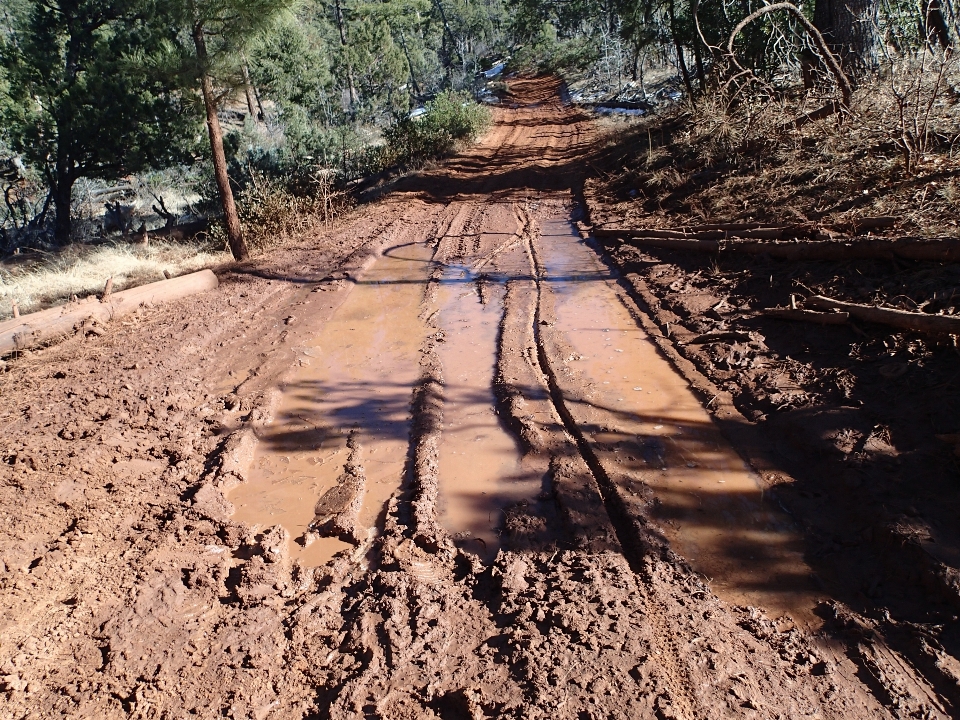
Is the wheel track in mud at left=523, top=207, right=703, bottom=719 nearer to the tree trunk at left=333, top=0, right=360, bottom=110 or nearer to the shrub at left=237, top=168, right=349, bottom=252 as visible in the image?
the shrub at left=237, top=168, right=349, bottom=252

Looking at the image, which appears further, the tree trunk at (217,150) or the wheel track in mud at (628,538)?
the tree trunk at (217,150)

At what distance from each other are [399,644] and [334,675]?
0.30m

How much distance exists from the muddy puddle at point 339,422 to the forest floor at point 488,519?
3cm

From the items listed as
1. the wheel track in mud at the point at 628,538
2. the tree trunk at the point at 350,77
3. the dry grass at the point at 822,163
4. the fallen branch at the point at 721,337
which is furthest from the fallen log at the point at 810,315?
the tree trunk at the point at 350,77

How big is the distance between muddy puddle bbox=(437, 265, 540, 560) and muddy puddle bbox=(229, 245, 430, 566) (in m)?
0.34

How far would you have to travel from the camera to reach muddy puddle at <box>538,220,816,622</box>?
10.2ft

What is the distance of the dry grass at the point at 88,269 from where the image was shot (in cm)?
1052

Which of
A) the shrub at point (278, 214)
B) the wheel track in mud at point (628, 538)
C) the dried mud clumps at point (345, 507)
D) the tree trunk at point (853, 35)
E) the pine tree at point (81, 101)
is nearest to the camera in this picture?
the wheel track in mud at point (628, 538)

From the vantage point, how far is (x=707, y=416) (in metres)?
4.58

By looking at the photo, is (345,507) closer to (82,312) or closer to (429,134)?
(82,312)

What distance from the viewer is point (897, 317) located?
4.63 m

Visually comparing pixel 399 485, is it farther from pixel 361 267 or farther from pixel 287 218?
pixel 287 218

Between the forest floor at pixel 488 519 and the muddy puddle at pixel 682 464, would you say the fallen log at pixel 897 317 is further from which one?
the muddy puddle at pixel 682 464

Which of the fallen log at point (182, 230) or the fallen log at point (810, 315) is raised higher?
the fallen log at point (182, 230)
